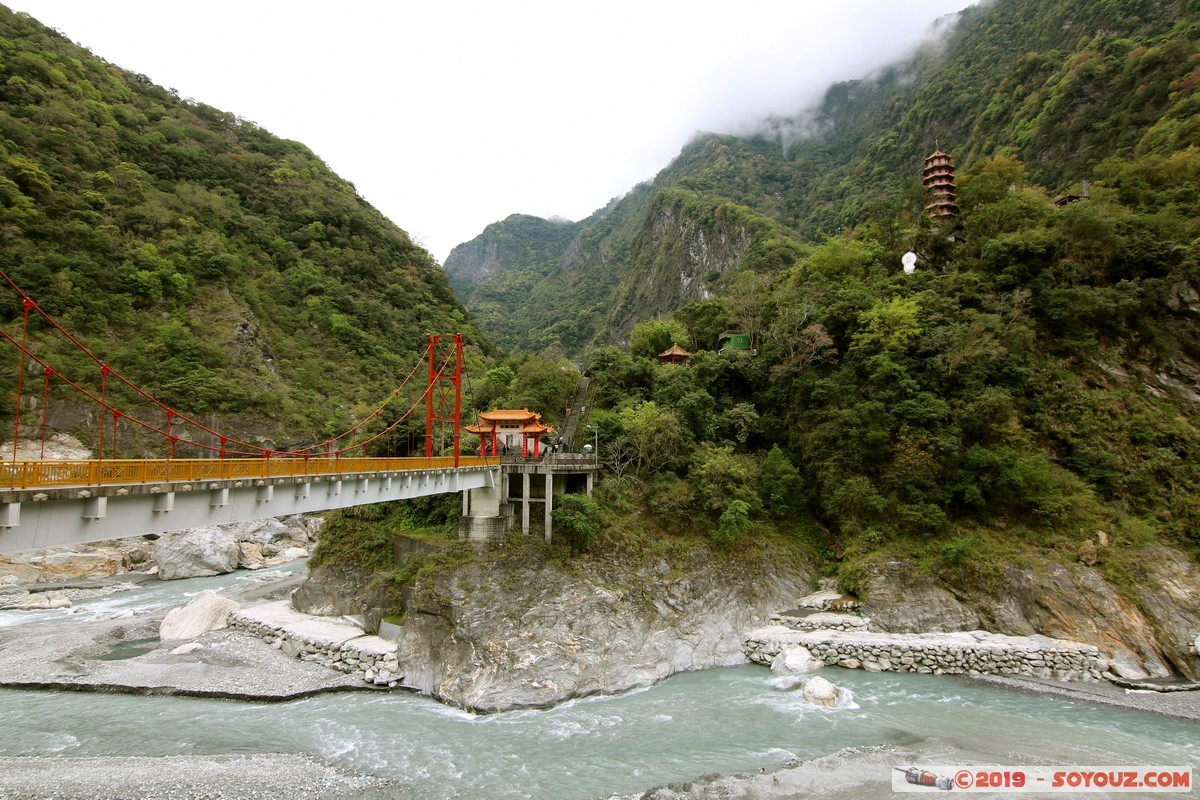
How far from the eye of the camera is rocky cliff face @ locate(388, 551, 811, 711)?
1766 cm

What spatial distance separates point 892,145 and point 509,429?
79.5 meters

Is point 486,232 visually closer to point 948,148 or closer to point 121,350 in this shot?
point 948,148

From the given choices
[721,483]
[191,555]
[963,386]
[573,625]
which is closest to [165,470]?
[573,625]

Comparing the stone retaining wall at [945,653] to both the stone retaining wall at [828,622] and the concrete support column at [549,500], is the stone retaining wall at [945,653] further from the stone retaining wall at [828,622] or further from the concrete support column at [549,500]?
the concrete support column at [549,500]

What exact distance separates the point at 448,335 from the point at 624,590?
43687 millimetres

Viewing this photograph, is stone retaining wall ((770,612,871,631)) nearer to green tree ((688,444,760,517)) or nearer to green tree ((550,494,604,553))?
green tree ((688,444,760,517))

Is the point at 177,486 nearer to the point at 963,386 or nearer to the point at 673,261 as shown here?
the point at 963,386

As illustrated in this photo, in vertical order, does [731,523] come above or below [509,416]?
below

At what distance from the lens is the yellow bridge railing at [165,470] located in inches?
395

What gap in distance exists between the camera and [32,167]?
39.4 metres

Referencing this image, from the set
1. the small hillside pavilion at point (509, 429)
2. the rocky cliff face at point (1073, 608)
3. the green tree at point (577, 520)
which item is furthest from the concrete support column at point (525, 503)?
the rocky cliff face at point (1073, 608)

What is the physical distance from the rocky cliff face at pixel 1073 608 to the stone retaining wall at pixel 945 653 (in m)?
0.55

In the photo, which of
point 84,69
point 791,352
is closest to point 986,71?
point 791,352

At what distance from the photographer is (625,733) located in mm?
15156
